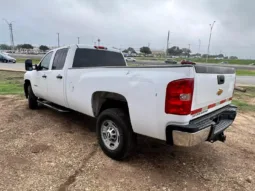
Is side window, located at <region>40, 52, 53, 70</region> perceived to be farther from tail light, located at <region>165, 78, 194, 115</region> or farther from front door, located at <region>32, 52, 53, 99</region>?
tail light, located at <region>165, 78, 194, 115</region>

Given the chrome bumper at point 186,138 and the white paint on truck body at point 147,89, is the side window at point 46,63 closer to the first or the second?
the white paint on truck body at point 147,89

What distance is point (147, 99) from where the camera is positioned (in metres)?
2.86

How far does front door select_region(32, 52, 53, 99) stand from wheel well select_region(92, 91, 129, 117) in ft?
6.82

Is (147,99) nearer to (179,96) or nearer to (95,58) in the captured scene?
(179,96)

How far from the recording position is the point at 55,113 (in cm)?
634

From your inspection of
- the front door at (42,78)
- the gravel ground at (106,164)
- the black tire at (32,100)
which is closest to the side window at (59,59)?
the front door at (42,78)

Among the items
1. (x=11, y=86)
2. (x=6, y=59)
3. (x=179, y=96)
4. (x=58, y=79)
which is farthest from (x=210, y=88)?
(x=6, y=59)

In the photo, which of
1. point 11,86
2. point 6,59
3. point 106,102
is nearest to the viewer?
point 106,102

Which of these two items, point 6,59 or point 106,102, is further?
point 6,59

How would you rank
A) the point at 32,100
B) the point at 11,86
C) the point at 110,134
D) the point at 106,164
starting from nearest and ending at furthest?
the point at 106,164, the point at 110,134, the point at 32,100, the point at 11,86

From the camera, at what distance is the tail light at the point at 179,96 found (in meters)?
2.61

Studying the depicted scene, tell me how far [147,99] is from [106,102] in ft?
3.68

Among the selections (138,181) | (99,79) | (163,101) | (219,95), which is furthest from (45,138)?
(219,95)

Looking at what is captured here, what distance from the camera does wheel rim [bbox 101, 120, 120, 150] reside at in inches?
139
